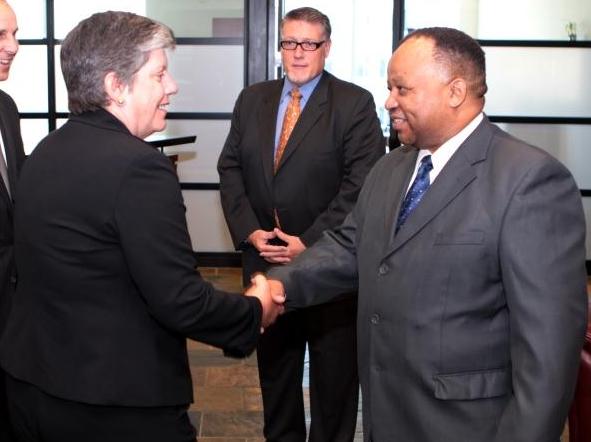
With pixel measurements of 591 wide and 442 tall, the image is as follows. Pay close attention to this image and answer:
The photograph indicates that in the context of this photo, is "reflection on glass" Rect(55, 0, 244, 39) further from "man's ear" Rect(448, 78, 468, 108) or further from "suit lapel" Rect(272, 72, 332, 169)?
"man's ear" Rect(448, 78, 468, 108)

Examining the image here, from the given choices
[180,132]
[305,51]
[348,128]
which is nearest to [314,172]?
[348,128]

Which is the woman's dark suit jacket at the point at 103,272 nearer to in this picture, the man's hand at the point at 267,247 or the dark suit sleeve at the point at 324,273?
the dark suit sleeve at the point at 324,273

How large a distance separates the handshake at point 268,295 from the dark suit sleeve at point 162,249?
0.34 meters

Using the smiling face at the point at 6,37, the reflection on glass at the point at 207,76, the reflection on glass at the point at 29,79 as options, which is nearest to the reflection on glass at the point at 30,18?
the reflection on glass at the point at 29,79

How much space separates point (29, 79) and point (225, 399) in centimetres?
430

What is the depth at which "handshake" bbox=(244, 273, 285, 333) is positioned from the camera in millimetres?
2432

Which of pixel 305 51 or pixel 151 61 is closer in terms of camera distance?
pixel 151 61

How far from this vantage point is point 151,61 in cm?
205

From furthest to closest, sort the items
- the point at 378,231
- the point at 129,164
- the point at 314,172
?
the point at 314,172, the point at 378,231, the point at 129,164

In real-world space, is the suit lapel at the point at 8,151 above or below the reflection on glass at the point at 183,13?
below

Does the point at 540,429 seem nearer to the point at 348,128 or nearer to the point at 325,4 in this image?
the point at 348,128

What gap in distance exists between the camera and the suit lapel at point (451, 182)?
2131mm

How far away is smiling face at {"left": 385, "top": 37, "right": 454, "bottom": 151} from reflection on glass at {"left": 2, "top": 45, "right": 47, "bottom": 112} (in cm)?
609

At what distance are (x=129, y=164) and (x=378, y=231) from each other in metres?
0.70
